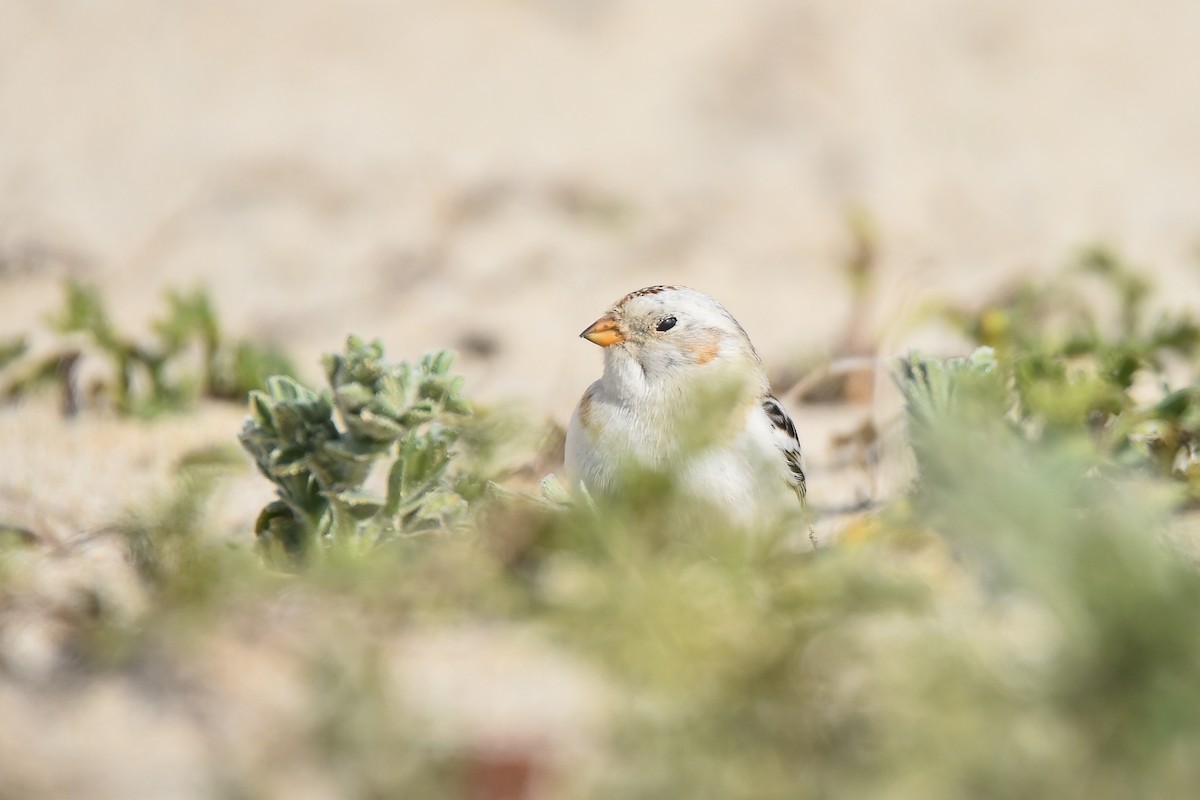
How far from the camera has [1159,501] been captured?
2.18 m

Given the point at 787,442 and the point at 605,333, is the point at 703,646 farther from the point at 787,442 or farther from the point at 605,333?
the point at 605,333

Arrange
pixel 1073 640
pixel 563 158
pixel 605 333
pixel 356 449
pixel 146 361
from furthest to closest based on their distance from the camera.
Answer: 1. pixel 563 158
2. pixel 146 361
3. pixel 605 333
4. pixel 356 449
5. pixel 1073 640

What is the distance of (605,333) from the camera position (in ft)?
11.1

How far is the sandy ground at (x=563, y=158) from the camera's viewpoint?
5430mm

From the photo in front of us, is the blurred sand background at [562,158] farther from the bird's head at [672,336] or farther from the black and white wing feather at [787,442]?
the black and white wing feather at [787,442]

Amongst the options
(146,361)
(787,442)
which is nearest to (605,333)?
(787,442)

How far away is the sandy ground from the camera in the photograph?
5.43 metres

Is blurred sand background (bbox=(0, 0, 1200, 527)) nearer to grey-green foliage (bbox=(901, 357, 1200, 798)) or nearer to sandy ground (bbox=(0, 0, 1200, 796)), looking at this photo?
sandy ground (bbox=(0, 0, 1200, 796))

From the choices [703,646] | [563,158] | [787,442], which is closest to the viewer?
[703,646]

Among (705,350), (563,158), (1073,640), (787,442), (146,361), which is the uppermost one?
(563,158)

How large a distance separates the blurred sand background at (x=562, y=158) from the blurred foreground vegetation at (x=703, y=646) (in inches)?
107

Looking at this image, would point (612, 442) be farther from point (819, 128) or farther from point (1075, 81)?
point (1075, 81)

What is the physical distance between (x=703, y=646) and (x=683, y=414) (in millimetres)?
1277

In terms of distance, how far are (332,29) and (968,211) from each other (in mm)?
3094
